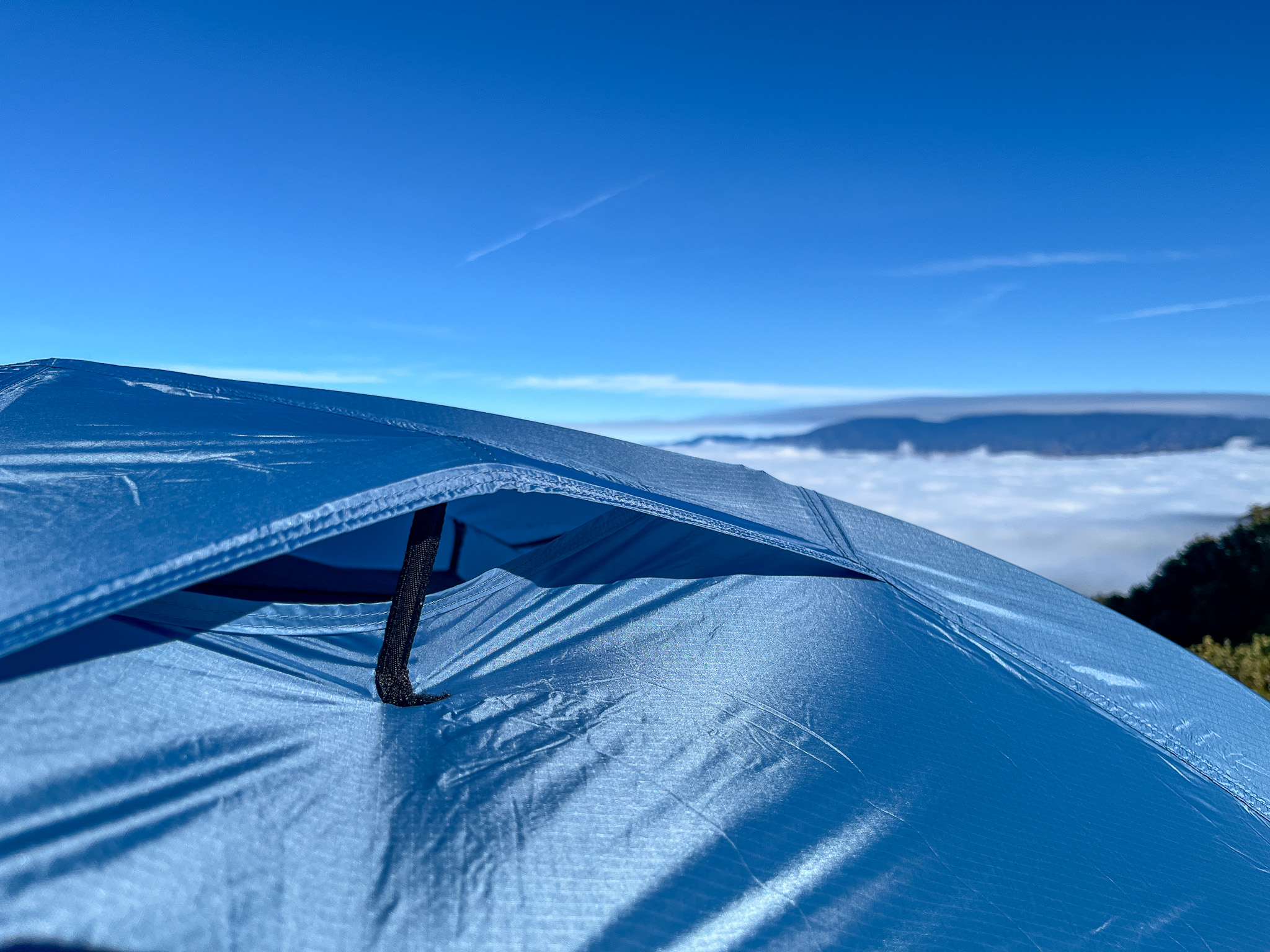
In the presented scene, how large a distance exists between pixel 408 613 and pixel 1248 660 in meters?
3.57

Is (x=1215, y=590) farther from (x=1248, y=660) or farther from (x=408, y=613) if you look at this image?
(x=408, y=613)

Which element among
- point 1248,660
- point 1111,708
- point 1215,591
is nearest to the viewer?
point 1111,708

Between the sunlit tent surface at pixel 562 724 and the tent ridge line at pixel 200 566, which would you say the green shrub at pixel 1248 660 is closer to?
the sunlit tent surface at pixel 562 724

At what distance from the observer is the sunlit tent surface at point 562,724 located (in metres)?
1.19

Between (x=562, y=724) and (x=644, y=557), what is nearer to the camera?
(x=562, y=724)

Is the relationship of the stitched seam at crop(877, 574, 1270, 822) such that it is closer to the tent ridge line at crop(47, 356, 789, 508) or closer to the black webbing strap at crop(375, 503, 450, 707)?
the tent ridge line at crop(47, 356, 789, 508)

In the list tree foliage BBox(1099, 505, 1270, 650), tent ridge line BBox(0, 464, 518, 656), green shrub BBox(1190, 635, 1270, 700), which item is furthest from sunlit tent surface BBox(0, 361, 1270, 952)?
tree foliage BBox(1099, 505, 1270, 650)

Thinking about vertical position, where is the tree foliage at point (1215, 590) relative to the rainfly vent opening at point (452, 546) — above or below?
below

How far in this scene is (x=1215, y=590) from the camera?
557 centimetres

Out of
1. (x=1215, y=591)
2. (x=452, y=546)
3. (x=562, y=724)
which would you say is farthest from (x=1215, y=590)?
(x=562, y=724)

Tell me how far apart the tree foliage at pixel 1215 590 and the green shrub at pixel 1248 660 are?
0.89 m

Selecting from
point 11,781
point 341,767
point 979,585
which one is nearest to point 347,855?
point 341,767

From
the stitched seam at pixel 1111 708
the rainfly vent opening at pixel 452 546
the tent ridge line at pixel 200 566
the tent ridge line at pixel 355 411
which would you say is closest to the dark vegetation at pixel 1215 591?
the stitched seam at pixel 1111 708

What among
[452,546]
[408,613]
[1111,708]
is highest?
[408,613]
